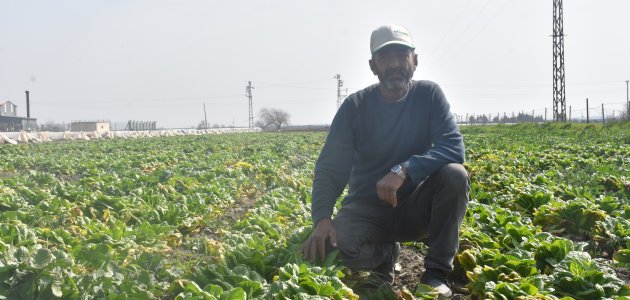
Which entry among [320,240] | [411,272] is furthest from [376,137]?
[411,272]

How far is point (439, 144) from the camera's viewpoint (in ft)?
12.5

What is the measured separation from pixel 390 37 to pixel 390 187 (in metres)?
1.13

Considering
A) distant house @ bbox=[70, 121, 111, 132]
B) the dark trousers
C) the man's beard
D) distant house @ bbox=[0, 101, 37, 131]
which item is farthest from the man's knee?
distant house @ bbox=[70, 121, 111, 132]

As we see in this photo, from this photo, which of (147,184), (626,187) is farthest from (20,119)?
(626,187)

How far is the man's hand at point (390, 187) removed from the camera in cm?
352

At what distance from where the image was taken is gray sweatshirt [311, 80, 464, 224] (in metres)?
3.95

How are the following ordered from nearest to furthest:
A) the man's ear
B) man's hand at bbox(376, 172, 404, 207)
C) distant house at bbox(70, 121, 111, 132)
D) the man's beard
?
man's hand at bbox(376, 172, 404, 207) → the man's beard → the man's ear → distant house at bbox(70, 121, 111, 132)

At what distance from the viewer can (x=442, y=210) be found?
3725 mm

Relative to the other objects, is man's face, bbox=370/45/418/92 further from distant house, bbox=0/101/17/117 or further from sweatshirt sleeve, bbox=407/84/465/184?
distant house, bbox=0/101/17/117

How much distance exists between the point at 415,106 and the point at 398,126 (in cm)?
20

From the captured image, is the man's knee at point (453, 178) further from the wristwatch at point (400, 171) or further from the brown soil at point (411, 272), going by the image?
the brown soil at point (411, 272)

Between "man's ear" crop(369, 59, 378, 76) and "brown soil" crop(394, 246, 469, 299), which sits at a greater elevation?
"man's ear" crop(369, 59, 378, 76)

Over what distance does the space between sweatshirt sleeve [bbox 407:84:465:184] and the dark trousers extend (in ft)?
0.31

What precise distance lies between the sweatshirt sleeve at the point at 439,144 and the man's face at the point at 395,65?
0.26 metres
